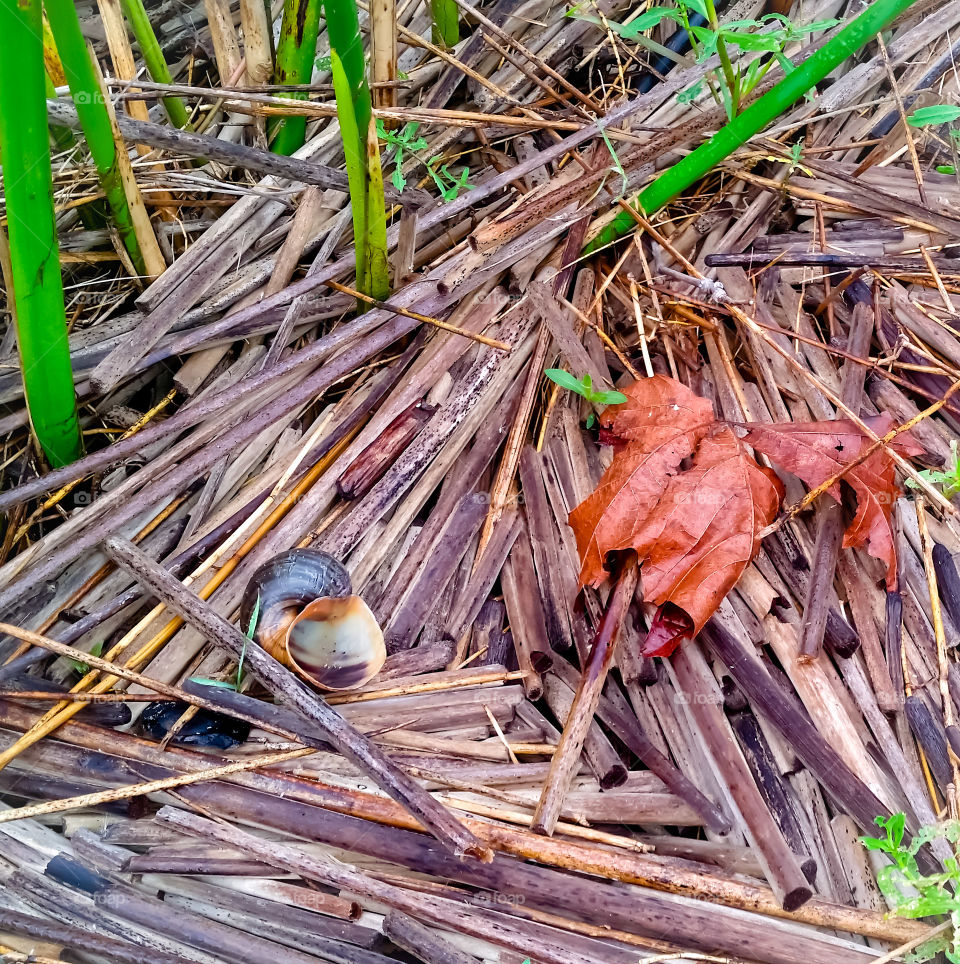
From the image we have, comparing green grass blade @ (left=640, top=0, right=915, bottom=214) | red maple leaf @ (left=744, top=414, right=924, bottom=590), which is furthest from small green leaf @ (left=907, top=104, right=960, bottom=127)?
red maple leaf @ (left=744, top=414, right=924, bottom=590)

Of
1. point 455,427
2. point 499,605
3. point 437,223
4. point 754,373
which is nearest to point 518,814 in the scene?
point 499,605

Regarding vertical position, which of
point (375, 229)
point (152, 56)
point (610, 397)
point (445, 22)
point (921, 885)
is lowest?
A: point (921, 885)

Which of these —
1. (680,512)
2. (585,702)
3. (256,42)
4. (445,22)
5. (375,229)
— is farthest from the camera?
(445,22)

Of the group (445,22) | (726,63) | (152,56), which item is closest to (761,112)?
(726,63)

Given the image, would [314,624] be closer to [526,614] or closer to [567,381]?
[526,614]

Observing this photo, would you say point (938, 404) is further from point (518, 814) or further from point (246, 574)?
point (246, 574)

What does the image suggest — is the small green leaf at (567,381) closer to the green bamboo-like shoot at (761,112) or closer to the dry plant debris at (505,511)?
the dry plant debris at (505,511)

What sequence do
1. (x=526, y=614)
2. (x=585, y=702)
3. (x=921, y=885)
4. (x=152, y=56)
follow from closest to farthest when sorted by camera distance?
(x=921, y=885)
(x=585, y=702)
(x=526, y=614)
(x=152, y=56)

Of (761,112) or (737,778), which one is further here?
(761,112)

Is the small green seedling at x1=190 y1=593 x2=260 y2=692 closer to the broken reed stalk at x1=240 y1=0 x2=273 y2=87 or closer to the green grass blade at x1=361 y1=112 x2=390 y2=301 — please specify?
the green grass blade at x1=361 y1=112 x2=390 y2=301
